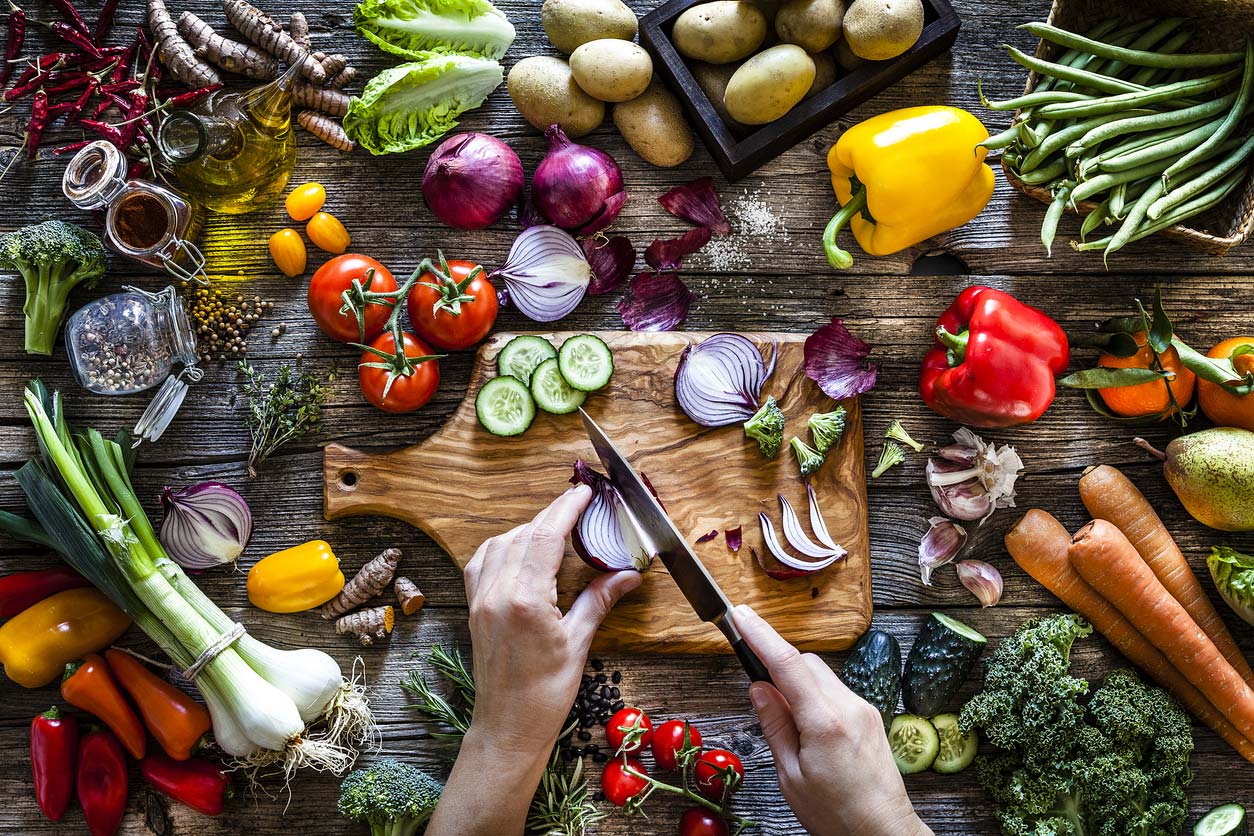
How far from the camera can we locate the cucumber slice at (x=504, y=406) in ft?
8.28

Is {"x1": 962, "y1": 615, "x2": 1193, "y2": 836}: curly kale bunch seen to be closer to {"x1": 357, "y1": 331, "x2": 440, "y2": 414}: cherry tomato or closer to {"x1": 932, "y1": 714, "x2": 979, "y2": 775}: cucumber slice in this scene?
{"x1": 932, "y1": 714, "x2": 979, "y2": 775}: cucumber slice

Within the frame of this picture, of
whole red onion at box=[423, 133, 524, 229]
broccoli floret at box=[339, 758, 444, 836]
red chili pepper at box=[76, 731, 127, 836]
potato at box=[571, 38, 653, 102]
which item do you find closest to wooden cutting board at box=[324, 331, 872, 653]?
whole red onion at box=[423, 133, 524, 229]

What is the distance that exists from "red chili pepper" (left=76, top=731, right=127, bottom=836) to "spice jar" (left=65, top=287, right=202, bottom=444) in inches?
36.4

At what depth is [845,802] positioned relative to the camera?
2.11 meters

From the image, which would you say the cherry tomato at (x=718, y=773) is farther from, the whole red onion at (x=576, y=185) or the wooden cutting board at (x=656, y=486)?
the whole red onion at (x=576, y=185)

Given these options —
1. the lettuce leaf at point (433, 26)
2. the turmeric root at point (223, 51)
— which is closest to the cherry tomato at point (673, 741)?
the lettuce leaf at point (433, 26)

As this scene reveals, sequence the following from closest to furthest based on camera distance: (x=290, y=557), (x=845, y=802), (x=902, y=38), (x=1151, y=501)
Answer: (x=845, y=802) < (x=902, y=38) < (x=290, y=557) < (x=1151, y=501)

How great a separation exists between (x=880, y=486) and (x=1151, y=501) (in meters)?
0.89

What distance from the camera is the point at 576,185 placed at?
254cm

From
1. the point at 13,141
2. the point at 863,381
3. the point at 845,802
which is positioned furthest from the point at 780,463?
the point at 13,141

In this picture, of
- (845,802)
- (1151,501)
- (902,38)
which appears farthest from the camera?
(1151,501)

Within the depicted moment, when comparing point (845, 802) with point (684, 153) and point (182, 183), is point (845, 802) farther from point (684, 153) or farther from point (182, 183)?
point (182, 183)

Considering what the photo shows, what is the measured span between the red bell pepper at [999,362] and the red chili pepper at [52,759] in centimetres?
281

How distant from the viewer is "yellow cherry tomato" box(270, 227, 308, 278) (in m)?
2.63
